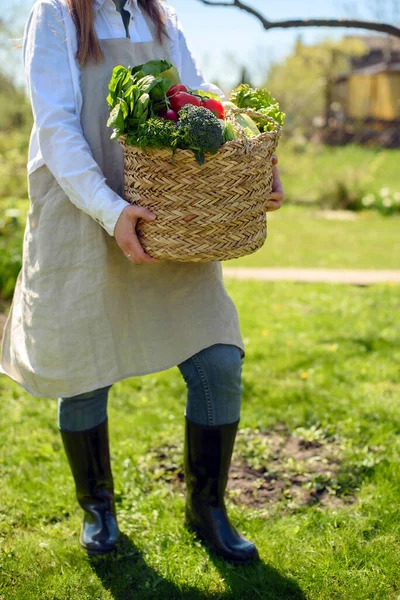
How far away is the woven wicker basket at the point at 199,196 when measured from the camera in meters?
1.94

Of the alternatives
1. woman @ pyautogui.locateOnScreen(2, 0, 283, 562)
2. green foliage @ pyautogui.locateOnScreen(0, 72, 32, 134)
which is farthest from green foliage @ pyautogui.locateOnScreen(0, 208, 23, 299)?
green foliage @ pyautogui.locateOnScreen(0, 72, 32, 134)

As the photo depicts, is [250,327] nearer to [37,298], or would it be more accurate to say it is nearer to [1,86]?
[37,298]

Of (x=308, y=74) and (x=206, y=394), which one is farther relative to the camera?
(x=308, y=74)

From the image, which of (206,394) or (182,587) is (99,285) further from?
(182,587)

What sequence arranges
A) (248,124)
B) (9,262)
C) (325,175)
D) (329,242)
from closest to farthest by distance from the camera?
(248,124) < (9,262) < (329,242) < (325,175)

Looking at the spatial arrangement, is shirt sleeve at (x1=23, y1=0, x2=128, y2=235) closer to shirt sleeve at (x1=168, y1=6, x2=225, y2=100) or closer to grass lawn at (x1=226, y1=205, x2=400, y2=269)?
shirt sleeve at (x1=168, y1=6, x2=225, y2=100)

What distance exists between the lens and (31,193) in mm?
2277

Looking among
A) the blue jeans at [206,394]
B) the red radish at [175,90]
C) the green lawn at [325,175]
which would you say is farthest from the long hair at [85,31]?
the green lawn at [325,175]

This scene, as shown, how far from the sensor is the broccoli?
1.85 meters

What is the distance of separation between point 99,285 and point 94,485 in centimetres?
79

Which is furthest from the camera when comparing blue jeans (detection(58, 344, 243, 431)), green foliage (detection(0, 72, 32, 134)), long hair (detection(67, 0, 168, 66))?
green foliage (detection(0, 72, 32, 134))

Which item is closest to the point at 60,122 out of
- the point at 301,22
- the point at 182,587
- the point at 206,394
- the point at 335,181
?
the point at 206,394

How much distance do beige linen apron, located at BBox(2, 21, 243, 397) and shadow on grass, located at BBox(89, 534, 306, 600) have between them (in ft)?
2.09

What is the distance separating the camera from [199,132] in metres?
1.85
